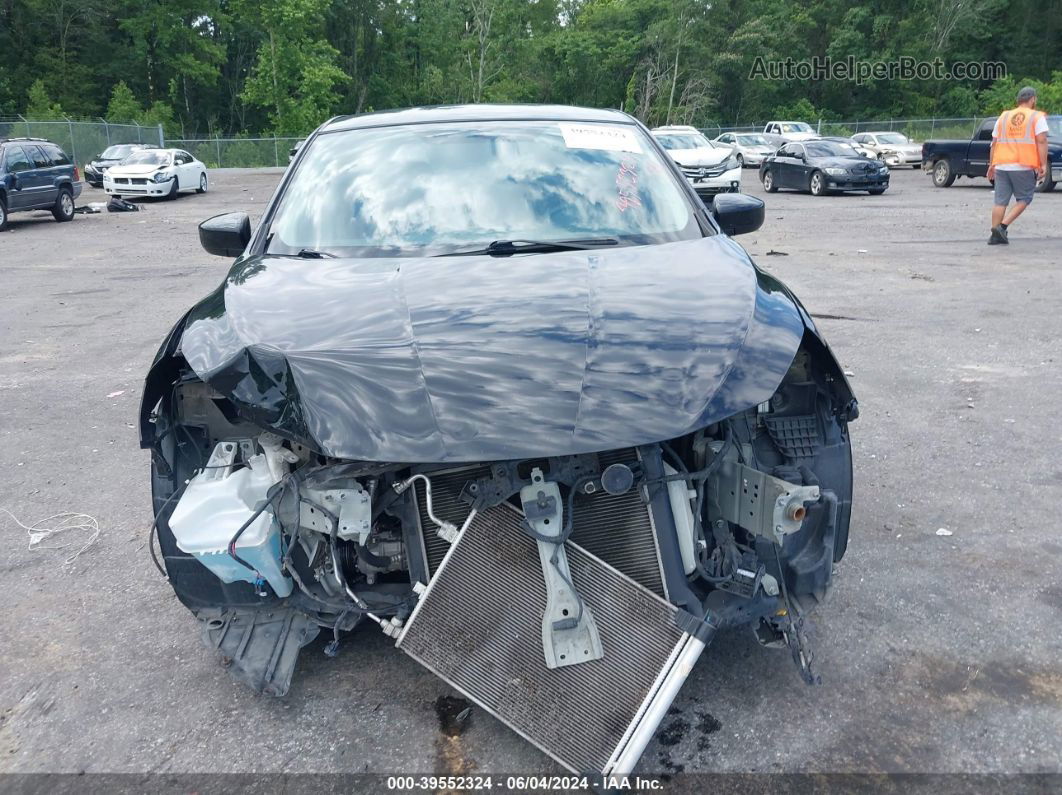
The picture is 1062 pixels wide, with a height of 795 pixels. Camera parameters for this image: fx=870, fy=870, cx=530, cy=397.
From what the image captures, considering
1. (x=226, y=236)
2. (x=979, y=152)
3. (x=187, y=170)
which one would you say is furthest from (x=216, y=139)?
(x=226, y=236)

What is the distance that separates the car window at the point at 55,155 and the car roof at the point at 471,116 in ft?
56.7

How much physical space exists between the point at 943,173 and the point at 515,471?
77.9 feet

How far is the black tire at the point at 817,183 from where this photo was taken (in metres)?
21.6

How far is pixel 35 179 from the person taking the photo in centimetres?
1783

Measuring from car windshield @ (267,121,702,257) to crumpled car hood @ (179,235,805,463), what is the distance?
0.38m

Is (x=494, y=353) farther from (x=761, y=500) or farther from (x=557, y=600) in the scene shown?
(x=761, y=500)

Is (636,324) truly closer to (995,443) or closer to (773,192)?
(995,443)

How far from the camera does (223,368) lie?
8.27ft

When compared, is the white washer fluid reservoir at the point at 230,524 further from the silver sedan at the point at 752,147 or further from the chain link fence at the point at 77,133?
the chain link fence at the point at 77,133

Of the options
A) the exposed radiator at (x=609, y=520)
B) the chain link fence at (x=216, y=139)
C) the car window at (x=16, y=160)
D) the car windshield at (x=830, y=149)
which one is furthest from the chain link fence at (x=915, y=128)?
the exposed radiator at (x=609, y=520)

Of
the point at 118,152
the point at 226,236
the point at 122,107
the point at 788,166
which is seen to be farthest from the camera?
the point at 122,107

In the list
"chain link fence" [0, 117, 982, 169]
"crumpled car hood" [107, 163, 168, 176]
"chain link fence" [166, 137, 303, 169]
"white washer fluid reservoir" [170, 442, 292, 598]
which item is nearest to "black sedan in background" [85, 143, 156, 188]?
"crumpled car hood" [107, 163, 168, 176]

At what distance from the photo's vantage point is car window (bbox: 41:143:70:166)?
60.7ft

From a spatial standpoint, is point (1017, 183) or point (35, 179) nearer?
point (1017, 183)
